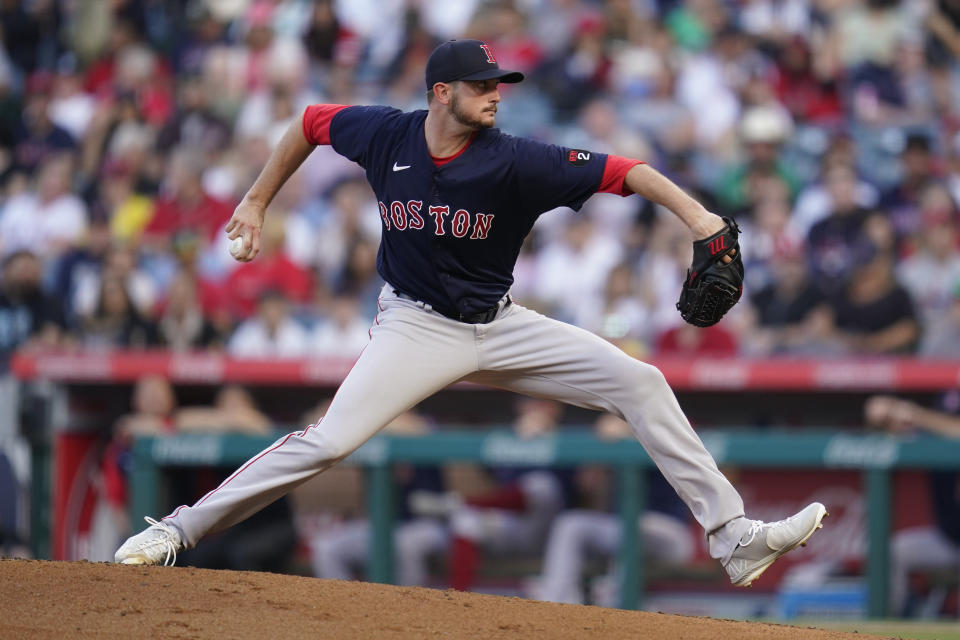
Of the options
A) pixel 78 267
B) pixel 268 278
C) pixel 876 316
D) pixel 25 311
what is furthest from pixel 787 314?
pixel 78 267

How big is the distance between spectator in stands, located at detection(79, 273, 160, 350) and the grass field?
4.58 meters

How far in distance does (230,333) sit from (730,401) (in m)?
3.35

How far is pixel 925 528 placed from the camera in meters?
7.30

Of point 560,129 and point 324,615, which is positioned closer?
point 324,615

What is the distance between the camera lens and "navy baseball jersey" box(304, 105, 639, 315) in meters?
4.41

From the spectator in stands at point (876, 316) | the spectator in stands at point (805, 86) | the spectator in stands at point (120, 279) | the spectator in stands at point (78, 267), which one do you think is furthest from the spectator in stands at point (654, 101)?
the spectator in stands at point (78, 267)

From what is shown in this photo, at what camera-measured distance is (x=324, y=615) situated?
411cm

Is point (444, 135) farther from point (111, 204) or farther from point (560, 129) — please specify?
point (111, 204)

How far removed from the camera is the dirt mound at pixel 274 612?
13.0 ft

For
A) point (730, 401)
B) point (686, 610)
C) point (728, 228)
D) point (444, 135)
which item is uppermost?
point (444, 135)

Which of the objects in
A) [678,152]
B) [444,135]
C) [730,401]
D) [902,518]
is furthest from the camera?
[678,152]

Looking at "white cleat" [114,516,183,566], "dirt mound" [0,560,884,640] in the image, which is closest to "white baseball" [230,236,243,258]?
"white cleat" [114,516,183,566]

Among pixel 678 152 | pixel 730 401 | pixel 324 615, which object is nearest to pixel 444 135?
pixel 324 615

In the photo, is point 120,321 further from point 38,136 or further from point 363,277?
point 38,136
